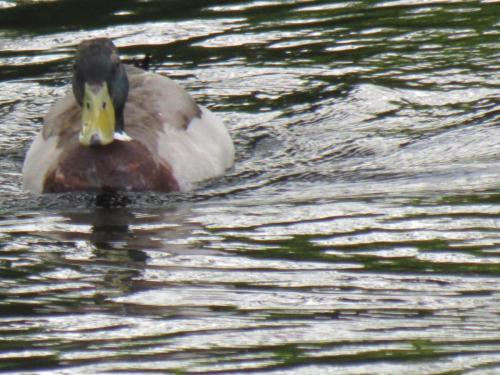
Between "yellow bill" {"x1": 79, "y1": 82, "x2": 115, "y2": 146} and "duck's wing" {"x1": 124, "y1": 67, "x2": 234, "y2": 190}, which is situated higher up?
"yellow bill" {"x1": 79, "y1": 82, "x2": 115, "y2": 146}

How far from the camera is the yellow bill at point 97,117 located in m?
9.55

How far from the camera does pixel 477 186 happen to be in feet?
29.6

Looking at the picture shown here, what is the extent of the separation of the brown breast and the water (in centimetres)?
11

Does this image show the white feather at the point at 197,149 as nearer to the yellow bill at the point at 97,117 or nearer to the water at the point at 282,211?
the water at the point at 282,211

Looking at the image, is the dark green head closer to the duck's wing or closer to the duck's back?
the duck's back

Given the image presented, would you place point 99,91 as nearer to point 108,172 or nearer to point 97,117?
point 97,117

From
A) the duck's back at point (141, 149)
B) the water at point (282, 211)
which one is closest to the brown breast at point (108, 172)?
the duck's back at point (141, 149)

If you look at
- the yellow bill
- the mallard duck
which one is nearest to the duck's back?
the mallard duck

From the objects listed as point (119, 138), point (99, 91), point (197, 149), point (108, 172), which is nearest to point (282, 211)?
point (108, 172)

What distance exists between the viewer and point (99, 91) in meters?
9.73

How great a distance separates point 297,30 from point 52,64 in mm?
2229

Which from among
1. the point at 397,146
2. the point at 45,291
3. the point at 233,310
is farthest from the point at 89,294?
the point at 397,146

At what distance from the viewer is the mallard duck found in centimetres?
→ 958

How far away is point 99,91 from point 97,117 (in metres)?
0.20
